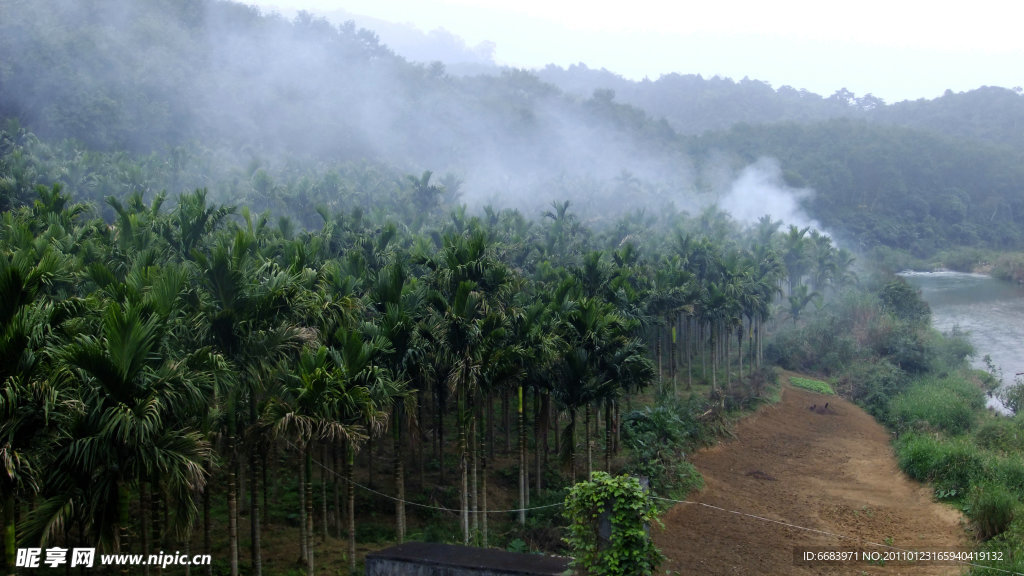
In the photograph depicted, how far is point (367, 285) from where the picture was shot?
69.5ft

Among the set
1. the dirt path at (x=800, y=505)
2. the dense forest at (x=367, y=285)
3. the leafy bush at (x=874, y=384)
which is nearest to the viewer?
the dense forest at (x=367, y=285)

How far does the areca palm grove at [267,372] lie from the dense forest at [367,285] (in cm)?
8

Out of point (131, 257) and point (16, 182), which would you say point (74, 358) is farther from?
point (16, 182)

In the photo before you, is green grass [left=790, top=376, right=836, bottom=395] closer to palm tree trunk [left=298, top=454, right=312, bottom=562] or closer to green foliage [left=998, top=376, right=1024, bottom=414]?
green foliage [left=998, top=376, right=1024, bottom=414]

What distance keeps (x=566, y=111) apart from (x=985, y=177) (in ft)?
212

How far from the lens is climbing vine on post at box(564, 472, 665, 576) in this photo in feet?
42.3

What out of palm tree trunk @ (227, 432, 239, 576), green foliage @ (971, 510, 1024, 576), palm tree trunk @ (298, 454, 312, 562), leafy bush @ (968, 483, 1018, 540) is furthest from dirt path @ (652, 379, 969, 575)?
palm tree trunk @ (227, 432, 239, 576)

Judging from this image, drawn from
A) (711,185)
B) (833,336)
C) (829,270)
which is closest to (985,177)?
(711,185)

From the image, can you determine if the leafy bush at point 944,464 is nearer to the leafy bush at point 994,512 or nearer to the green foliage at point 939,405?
the green foliage at point 939,405

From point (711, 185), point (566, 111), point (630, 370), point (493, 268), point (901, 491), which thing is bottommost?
point (901, 491)

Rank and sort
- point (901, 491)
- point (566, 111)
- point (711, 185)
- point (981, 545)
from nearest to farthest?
point (981, 545)
point (901, 491)
point (711, 185)
point (566, 111)

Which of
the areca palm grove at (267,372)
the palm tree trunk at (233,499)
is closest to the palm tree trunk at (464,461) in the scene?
the areca palm grove at (267,372)

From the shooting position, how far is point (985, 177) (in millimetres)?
114812

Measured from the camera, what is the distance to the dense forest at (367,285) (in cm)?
1116
